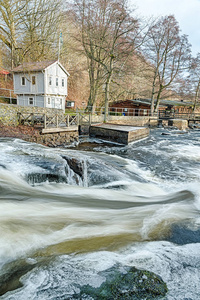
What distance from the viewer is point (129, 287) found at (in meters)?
2.03

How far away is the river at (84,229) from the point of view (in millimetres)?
2219

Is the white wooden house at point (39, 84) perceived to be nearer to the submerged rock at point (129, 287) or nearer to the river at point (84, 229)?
the river at point (84, 229)

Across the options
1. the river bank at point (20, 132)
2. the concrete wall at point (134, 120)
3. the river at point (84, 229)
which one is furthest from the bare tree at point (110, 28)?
the river at point (84, 229)

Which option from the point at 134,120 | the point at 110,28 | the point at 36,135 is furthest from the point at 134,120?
the point at 36,135

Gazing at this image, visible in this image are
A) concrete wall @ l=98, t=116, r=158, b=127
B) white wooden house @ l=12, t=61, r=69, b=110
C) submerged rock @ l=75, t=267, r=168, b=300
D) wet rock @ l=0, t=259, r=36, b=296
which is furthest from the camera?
white wooden house @ l=12, t=61, r=69, b=110

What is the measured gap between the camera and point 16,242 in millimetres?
2748

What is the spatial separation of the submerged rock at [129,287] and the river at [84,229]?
0.08 meters

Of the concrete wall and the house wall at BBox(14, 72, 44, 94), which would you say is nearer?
the concrete wall

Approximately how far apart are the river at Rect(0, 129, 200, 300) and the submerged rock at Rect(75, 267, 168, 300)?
0.27 feet

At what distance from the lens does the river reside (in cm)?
222

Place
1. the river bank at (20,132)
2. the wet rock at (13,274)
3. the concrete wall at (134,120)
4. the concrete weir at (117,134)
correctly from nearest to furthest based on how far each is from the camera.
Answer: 1. the wet rock at (13,274)
2. the river bank at (20,132)
3. the concrete weir at (117,134)
4. the concrete wall at (134,120)

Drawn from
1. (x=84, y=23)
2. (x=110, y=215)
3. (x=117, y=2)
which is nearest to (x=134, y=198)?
(x=110, y=215)

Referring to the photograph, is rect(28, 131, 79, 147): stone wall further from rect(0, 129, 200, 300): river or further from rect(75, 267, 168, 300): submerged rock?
rect(75, 267, 168, 300): submerged rock

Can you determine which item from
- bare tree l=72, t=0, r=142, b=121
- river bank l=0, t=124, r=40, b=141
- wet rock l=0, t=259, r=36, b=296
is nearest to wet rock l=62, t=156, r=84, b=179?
wet rock l=0, t=259, r=36, b=296
